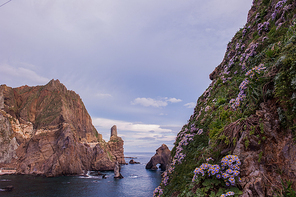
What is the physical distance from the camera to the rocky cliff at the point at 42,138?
60.1 meters

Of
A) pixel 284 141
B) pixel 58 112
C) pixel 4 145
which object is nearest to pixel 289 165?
pixel 284 141

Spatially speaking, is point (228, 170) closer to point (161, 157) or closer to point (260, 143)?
point (260, 143)

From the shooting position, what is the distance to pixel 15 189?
35.7 metres

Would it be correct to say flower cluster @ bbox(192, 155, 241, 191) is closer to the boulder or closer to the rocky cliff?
the rocky cliff

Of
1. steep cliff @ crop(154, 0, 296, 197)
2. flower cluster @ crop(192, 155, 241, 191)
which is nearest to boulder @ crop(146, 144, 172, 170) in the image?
steep cliff @ crop(154, 0, 296, 197)

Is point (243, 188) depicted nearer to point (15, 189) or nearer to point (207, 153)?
point (207, 153)

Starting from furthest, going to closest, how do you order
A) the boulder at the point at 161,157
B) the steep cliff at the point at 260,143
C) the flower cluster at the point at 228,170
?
1. the boulder at the point at 161,157
2. the flower cluster at the point at 228,170
3. the steep cliff at the point at 260,143

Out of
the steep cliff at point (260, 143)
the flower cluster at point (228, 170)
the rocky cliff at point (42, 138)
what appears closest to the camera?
the steep cliff at point (260, 143)

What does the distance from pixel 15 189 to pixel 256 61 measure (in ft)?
163

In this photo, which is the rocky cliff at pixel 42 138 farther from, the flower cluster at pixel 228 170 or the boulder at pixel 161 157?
the flower cluster at pixel 228 170

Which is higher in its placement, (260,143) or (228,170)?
(260,143)

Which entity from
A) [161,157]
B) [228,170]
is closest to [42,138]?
[161,157]

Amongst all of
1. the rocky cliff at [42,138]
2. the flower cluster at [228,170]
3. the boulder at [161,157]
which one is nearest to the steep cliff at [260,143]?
the flower cluster at [228,170]

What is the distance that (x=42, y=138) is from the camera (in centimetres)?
6594
